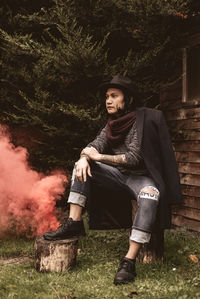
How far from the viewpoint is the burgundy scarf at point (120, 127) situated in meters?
4.34

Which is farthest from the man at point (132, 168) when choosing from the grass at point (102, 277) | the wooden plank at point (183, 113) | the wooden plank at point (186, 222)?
the wooden plank at point (186, 222)

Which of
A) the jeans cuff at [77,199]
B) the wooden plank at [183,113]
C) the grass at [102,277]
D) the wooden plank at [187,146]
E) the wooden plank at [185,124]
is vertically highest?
the wooden plank at [183,113]

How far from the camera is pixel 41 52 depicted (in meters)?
5.78

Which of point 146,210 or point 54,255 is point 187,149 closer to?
point 146,210

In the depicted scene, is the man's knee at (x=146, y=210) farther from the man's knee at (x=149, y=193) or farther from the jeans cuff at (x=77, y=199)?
the jeans cuff at (x=77, y=199)

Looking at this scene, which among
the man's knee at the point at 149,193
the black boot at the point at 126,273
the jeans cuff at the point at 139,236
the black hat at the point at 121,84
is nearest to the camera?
the black boot at the point at 126,273

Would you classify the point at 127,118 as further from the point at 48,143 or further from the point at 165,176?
the point at 48,143

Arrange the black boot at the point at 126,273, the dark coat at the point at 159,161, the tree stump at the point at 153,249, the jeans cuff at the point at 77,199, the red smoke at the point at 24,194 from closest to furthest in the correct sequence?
the black boot at the point at 126,273
the dark coat at the point at 159,161
the jeans cuff at the point at 77,199
the tree stump at the point at 153,249
the red smoke at the point at 24,194

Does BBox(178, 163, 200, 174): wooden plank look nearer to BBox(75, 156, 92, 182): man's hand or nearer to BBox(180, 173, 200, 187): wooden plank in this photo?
BBox(180, 173, 200, 187): wooden plank

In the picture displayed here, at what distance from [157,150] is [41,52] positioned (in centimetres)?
268

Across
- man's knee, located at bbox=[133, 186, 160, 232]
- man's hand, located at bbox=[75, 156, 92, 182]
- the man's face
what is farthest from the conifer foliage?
man's knee, located at bbox=[133, 186, 160, 232]

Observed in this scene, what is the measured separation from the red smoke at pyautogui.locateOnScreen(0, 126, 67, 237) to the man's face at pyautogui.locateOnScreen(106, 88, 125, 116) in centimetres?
243

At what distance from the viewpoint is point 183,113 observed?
7.15 metres

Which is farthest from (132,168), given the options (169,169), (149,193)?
(149,193)
